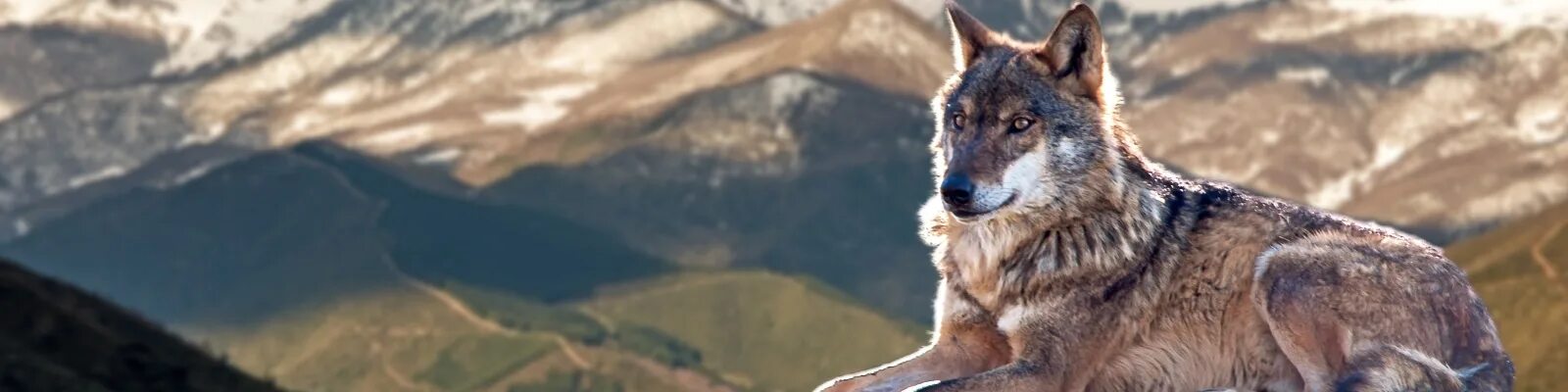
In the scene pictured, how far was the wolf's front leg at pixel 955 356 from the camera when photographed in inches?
608

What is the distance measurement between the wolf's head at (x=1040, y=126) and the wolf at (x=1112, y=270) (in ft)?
0.05

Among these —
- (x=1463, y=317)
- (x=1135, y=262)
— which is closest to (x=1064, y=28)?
(x=1135, y=262)

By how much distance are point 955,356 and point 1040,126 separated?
1.93 meters

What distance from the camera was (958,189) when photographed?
14148mm

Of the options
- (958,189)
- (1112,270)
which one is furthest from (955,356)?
(958,189)

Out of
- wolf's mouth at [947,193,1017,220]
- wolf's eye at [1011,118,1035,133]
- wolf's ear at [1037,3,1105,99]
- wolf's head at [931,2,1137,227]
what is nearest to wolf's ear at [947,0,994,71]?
wolf's head at [931,2,1137,227]

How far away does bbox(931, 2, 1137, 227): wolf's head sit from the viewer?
14.6 meters

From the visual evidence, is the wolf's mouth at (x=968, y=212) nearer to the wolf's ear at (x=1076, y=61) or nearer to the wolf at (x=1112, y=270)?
the wolf at (x=1112, y=270)

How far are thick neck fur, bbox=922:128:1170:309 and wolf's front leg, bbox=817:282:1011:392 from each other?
0.58 feet

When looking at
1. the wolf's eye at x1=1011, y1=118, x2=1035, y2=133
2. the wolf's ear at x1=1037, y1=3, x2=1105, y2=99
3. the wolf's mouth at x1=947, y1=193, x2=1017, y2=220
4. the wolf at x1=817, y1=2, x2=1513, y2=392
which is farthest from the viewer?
the wolf's ear at x1=1037, y1=3, x2=1105, y2=99

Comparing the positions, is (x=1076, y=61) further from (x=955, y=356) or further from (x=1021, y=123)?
(x=955, y=356)

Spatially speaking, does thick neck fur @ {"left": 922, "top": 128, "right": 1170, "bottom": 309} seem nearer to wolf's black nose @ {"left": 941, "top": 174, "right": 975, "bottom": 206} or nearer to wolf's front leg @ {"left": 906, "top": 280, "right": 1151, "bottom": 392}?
wolf's front leg @ {"left": 906, "top": 280, "right": 1151, "bottom": 392}

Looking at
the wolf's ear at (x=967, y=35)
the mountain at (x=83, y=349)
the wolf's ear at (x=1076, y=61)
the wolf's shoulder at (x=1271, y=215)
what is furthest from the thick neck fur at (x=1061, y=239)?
the mountain at (x=83, y=349)

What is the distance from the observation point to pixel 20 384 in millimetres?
48375
